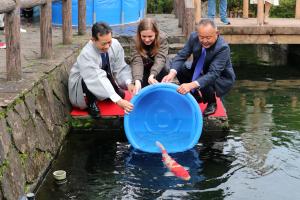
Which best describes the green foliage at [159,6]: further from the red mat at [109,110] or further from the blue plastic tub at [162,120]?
the blue plastic tub at [162,120]

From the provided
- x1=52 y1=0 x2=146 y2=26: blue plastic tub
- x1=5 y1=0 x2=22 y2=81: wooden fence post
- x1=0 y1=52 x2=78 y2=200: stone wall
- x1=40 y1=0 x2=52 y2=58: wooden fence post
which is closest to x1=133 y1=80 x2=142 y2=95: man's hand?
x1=0 y1=52 x2=78 y2=200: stone wall

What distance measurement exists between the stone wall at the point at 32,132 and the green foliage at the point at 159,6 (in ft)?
41.8

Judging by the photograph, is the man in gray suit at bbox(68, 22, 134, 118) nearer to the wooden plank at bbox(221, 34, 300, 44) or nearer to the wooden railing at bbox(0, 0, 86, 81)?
the wooden railing at bbox(0, 0, 86, 81)

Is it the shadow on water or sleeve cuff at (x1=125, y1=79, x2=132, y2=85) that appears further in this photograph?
sleeve cuff at (x1=125, y1=79, x2=132, y2=85)

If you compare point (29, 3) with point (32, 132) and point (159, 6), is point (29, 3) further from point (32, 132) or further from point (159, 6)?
point (159, 6)

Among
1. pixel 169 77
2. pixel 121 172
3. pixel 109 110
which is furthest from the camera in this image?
pixel 109 110

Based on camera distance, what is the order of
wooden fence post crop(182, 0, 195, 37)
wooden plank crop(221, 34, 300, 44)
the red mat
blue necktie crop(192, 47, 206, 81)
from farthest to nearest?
wooden plank crop(221, 34, 300, 44)
wooden fence post crop(182, 0, 195, 37)
the red mat
blue necktie crop(192, 47, 206, 81)

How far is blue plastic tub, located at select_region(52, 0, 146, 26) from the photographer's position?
11086 millimetres

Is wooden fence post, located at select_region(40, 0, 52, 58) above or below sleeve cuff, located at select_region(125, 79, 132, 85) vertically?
above

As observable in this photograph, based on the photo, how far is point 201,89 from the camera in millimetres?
5992

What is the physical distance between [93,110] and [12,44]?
1.40 metres

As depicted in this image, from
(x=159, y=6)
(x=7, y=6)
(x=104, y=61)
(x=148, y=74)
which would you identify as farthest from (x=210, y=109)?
(x=159, y=6)

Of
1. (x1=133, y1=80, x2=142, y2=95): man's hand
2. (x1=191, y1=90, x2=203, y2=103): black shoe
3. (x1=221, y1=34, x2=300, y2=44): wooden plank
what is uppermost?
(x1=221, y1=34, x2=300, y2=44): wooden plank

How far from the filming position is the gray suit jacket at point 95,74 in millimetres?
5664
